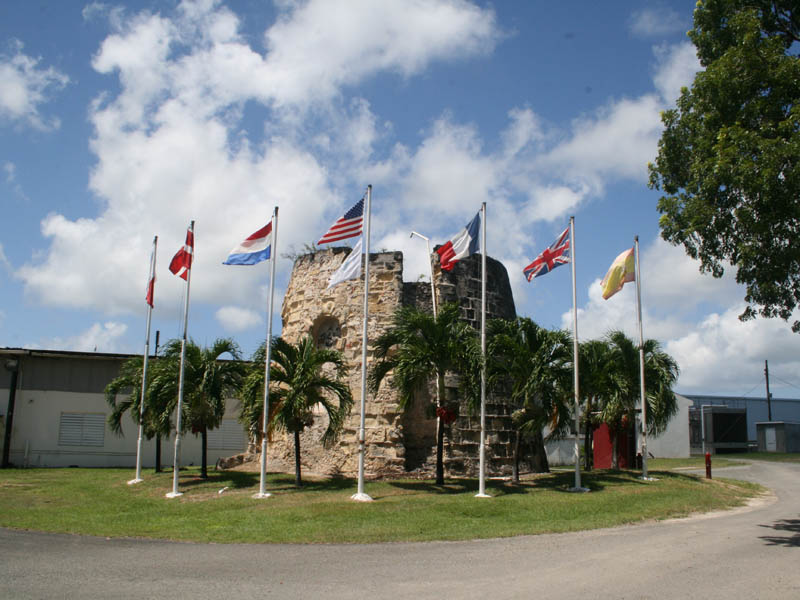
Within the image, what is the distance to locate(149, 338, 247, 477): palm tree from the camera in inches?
823

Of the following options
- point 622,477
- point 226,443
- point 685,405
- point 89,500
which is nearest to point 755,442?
point 685,405

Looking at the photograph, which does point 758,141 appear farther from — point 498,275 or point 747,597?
point 498,275

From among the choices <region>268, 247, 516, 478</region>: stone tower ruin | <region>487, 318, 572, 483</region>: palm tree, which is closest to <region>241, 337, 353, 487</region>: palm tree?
<region>268, 247, 516, 478</region>: stone tower ruin

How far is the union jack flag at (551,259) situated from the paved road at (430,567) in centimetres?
805

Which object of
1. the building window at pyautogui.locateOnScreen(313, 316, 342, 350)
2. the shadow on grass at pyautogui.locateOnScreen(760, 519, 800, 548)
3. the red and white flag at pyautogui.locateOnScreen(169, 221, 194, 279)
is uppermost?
the red and white flag at pyautogui.locateOnScreen(169, 221, 194, 279)

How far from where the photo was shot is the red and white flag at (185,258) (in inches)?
790

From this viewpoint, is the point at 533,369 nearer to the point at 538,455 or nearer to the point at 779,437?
the point at 538,455

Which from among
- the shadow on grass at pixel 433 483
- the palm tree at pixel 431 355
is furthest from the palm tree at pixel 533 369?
the shadow on grass at pixel 433 483

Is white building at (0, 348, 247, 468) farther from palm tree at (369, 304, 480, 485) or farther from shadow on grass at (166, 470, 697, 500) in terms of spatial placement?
palm tree at (369, 304, 480, 485)

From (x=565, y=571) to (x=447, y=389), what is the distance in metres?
11.7

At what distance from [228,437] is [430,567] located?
77.6 ft

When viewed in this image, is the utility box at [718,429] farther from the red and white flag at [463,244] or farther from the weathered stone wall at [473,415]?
the red and white flag at [463,244]

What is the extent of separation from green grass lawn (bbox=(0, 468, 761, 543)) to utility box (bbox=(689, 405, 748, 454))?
27097mm

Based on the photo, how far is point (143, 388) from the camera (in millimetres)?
22453
